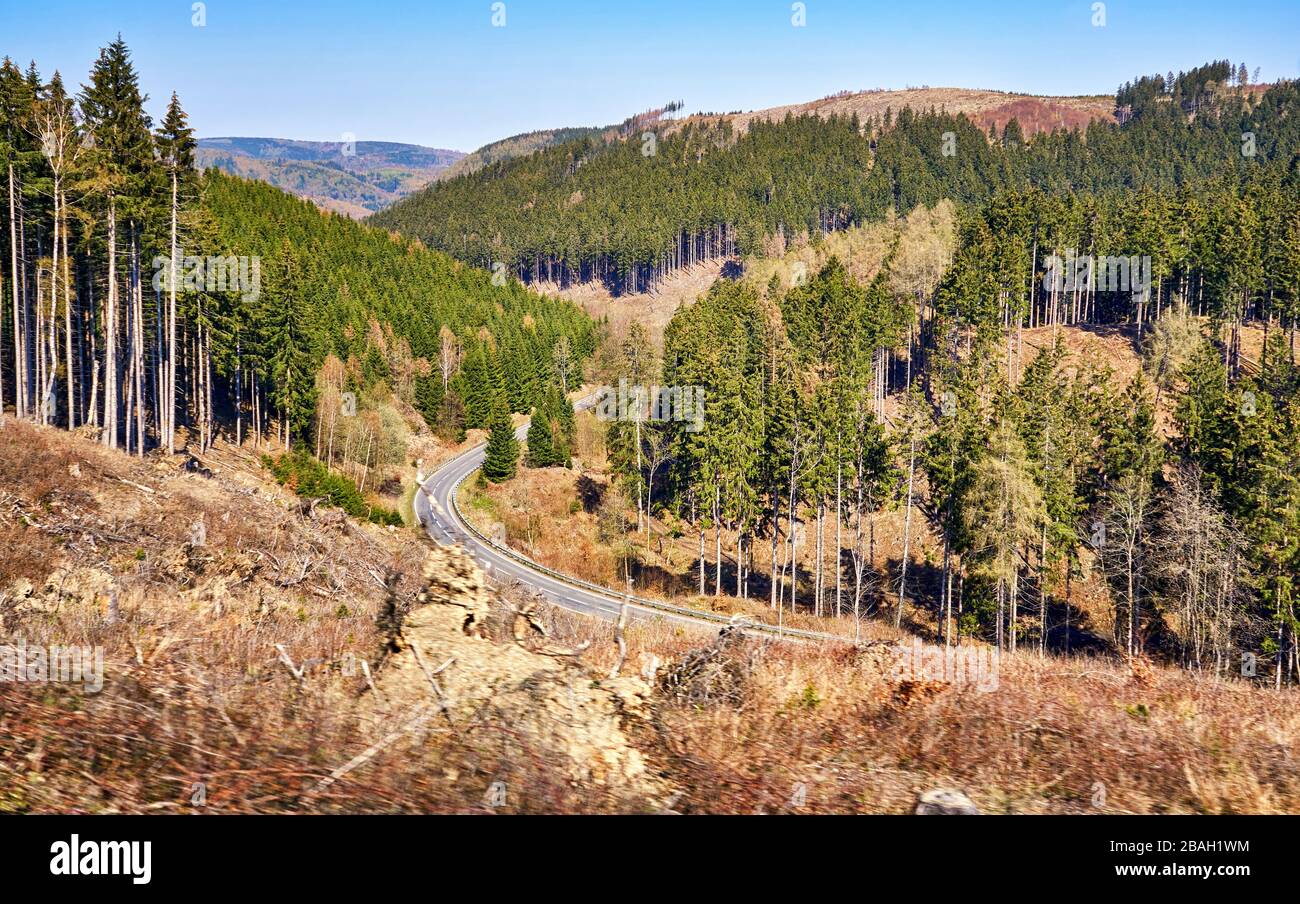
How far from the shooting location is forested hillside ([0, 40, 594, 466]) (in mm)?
33688

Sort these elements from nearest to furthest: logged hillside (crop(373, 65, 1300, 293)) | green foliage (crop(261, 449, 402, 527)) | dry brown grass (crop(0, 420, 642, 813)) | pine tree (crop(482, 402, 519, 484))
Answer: dry brown grass (crop(0, 420, 642, 813)) < green foliage (crop(261, 449, 402, 527)) < pine tree (crop(482, 402, 519, 484)) < logged hillside (crop(373, 65, 1300, 293))

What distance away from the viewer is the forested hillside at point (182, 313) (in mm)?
33688

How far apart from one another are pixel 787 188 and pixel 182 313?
13248 cm

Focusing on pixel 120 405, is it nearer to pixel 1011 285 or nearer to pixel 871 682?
pixel 871 682

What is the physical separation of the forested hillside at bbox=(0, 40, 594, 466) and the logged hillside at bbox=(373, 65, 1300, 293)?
5591 cm

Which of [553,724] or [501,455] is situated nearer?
→ [553,724]

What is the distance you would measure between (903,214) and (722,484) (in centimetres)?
11506

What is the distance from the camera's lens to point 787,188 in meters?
156

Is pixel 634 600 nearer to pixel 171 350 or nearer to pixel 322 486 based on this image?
pixel 322 486

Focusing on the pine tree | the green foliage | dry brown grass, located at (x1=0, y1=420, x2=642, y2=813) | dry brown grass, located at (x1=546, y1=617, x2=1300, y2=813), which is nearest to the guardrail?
the pine tree

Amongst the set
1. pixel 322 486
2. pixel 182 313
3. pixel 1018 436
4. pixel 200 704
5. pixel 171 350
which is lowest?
pixel 322 486

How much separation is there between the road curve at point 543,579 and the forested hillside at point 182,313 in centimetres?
760

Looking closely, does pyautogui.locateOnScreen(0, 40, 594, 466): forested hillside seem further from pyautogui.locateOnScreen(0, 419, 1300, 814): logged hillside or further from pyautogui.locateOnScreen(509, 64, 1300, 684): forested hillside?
pyautogui.locateOnScreen(0, 419, 1300, 814): logged hillside

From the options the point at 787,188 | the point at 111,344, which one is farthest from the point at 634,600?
the point at 787,188
